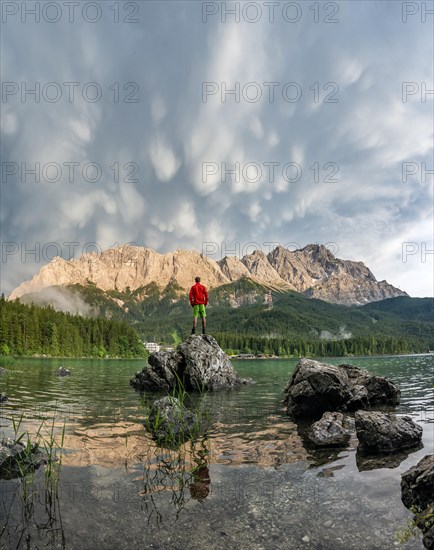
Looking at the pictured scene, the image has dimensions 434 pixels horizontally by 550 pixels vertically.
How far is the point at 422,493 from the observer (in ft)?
27.5

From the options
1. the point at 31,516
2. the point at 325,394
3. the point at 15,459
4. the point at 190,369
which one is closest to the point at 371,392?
the point at 325,394

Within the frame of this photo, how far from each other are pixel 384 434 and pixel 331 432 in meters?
2.41

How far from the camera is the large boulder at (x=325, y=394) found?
21.7m

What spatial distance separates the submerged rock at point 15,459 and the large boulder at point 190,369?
2634 cm

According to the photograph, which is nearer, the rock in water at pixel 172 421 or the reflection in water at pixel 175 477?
the reflection in water at pixel 175 477

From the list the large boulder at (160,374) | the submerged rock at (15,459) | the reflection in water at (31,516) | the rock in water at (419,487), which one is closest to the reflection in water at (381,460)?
the rock in water at (419,487)

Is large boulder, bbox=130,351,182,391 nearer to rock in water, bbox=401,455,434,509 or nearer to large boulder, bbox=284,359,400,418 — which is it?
large boulder, bbox=284,359,400,418

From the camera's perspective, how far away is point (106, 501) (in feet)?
28.0

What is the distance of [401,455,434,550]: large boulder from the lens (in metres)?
7.37

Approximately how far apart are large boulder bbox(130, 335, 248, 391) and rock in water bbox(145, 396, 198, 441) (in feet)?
70.4

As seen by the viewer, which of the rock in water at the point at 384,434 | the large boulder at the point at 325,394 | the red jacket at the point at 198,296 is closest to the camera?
the rock in water at the point at 384,434

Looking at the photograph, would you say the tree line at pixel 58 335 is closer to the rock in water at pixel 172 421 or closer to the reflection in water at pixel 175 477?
the rock in water at pixel 172 421

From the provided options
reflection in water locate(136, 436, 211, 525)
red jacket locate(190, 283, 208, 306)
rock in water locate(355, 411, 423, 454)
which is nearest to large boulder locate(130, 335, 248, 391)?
red jacket locate(190, 283, 208, 306)

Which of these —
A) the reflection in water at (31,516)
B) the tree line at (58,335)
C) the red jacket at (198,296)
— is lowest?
the tree line at (58,335)
